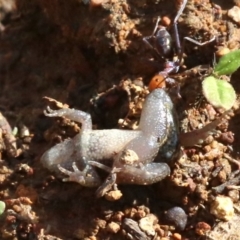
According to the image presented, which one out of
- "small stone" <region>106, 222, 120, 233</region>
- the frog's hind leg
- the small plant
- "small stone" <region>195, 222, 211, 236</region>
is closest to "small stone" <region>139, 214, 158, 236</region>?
"small stone" <region>106, 222, 120, 233</region>

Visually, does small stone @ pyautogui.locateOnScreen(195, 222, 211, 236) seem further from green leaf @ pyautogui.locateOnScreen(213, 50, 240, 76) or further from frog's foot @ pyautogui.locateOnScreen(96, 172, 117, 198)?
green leaf @ pyautogui.locateOnScreen(213, 50, 240, 76)

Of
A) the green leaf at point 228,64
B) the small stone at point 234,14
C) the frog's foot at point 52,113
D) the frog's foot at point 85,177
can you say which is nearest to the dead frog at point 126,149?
the frog's foot at point 85,177

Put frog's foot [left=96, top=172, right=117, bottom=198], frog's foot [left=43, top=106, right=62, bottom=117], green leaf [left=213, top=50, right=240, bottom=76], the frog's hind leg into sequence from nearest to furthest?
1. frog's foot [left=96, top=172, right=117, bottom=198]
2. green leaf [left=213, top=50, right=240, bottom=76]
3. the frog's hind leg
4. frog's foot [left=43, top=106, right=62, bottom=117]

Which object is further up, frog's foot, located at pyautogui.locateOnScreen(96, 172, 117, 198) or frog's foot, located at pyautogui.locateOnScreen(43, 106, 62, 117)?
frog's foot, located at pyautogui.locateOnScreen(43, 106, 62, 117)

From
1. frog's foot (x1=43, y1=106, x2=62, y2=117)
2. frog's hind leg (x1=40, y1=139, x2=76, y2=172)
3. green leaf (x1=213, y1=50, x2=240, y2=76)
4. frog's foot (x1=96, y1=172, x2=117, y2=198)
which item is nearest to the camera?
frog's foot (x1=96, y1=172, x2=117, y2=198)

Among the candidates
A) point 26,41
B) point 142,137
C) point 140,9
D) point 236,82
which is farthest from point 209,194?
point 26,41

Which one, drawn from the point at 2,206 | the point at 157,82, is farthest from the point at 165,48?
the point at 2,206
